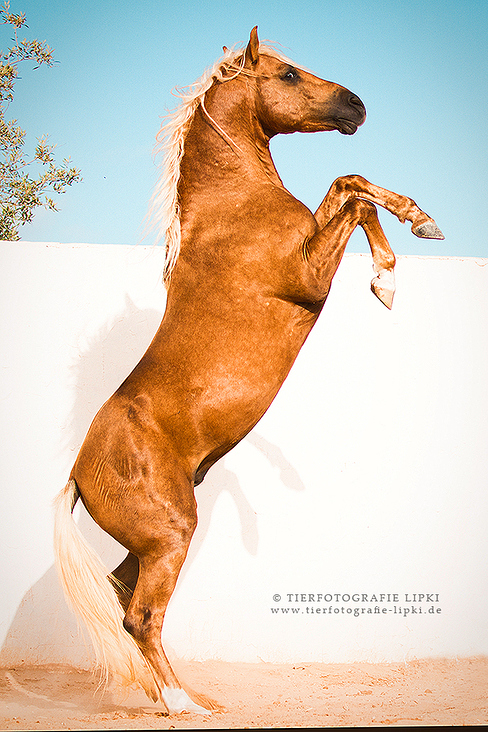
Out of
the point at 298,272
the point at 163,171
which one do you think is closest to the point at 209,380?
the point at 298,272

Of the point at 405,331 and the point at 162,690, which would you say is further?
the point at 405,331

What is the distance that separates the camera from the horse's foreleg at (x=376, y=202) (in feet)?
6.19

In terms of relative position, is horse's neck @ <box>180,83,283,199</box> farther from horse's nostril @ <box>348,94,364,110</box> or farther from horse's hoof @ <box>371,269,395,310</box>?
horse's hoof @ <box>371,269,395,310</box>

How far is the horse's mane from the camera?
2.18 metres

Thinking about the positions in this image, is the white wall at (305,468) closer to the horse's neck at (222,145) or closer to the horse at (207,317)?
the horse at (207,317)

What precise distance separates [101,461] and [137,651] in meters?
0.62

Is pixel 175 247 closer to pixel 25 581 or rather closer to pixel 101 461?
pixel 101 461

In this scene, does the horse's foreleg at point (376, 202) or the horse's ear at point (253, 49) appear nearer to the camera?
the horse's foreleg at point (376, 202)

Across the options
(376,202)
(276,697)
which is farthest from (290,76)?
(276,697)

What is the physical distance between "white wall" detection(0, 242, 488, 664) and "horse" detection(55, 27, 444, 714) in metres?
1.17

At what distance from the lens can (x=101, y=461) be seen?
210cm

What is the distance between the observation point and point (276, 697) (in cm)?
281

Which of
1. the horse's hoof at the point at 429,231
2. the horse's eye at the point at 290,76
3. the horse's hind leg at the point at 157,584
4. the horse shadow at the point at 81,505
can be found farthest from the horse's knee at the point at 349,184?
the horse shadow at the point at 81,505

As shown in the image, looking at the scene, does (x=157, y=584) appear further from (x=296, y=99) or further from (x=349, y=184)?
(x=296, y=99)
